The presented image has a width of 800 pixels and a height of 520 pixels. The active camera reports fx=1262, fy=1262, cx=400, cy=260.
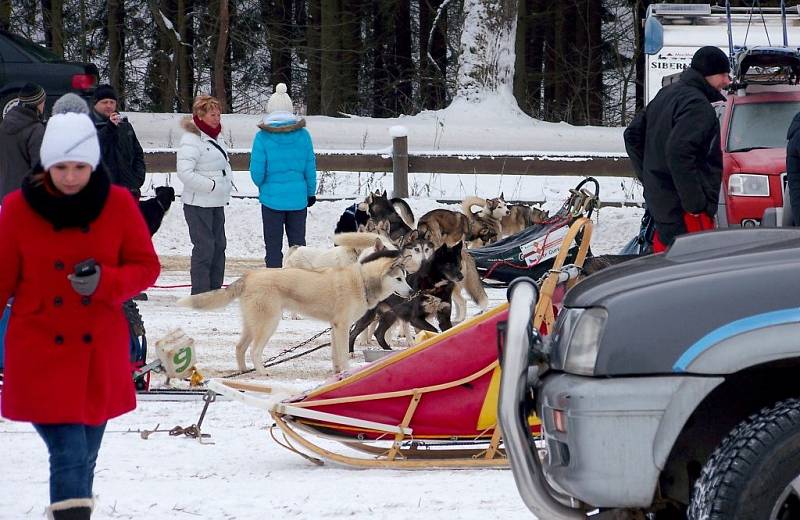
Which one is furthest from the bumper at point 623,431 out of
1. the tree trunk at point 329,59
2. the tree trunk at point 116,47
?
the tree trunk at point 116,47

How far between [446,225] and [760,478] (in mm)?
9402

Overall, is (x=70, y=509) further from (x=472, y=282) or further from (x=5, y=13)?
(x=5, y=13)

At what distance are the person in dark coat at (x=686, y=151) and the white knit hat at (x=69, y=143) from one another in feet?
12.8

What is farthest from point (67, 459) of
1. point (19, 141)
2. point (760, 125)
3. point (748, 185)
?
point (760, 125)

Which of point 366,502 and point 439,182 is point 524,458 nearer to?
point 366,502

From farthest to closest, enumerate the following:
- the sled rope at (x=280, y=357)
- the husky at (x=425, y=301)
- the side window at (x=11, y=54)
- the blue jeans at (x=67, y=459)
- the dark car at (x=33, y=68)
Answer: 1. the side window at (x=11, y=54)
2. the dark car at (x=33, y=68)
3. the husky at (x=425, y=301)
4. the sled rope at (x=280, y=357)
5. the blue jeans at (x=67, y=459)

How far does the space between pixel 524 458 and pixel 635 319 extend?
538 mm

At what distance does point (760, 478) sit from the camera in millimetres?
3264

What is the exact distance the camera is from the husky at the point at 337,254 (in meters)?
9.36

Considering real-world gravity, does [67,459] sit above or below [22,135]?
below

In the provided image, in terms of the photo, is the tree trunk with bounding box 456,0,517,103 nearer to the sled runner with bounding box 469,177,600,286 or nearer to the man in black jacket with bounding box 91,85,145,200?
the sled runner with bounding box 469,177,600,286

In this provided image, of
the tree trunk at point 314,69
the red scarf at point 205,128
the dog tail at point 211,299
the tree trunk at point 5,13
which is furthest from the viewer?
the tree trunk at point 314,69

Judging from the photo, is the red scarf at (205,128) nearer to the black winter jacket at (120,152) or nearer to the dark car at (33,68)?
the black winter jacket at (120,152)

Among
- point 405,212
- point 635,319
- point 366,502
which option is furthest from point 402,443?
point 405,212
